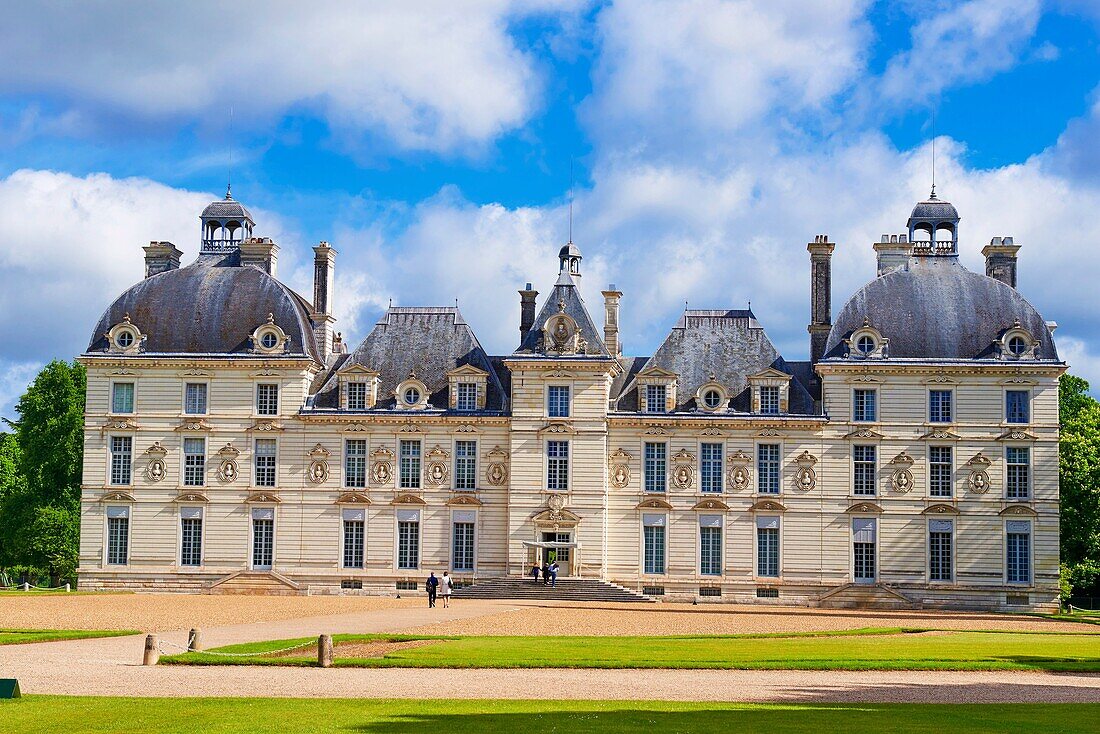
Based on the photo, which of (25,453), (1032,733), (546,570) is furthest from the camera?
(25,453)

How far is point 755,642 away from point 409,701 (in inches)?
548

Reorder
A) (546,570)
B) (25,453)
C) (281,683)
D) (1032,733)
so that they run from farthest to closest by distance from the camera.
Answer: (25,453)
(546,570)
(281,683)
(1032,733)

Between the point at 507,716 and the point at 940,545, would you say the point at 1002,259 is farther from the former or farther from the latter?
the point at 507,716

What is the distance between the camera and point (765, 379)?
5638 cm

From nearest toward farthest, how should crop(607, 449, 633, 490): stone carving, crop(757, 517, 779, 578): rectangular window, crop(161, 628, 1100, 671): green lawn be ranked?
crop(161, 628, 1100, 671): green lawn < crop(757, 517, 779, 578): rectangular window < crop(607, 449, 633, 490): stone carving

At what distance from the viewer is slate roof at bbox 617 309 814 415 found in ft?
186

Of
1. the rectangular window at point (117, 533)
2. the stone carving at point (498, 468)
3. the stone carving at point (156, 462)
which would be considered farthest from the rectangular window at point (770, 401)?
the rectangular window at point (117, 533)

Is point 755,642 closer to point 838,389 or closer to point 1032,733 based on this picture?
point 1032,733

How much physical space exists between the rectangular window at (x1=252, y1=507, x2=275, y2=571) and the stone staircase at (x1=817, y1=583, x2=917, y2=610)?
21423 millimetres

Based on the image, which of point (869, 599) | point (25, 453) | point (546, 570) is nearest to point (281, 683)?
point (546, 570)

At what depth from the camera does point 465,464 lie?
187 ft

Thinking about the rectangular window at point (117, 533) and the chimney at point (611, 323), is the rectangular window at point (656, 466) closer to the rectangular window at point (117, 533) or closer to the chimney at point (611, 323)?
→ the chimney at point (611, 323)

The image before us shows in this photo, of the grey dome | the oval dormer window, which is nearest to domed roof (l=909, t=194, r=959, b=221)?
the grey dome

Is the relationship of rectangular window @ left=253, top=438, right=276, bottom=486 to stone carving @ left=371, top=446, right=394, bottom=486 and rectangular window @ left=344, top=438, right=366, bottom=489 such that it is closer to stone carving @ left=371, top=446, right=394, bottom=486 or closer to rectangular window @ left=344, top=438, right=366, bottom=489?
rectangular window @ left=344, top=438, right=366, bottom=489
